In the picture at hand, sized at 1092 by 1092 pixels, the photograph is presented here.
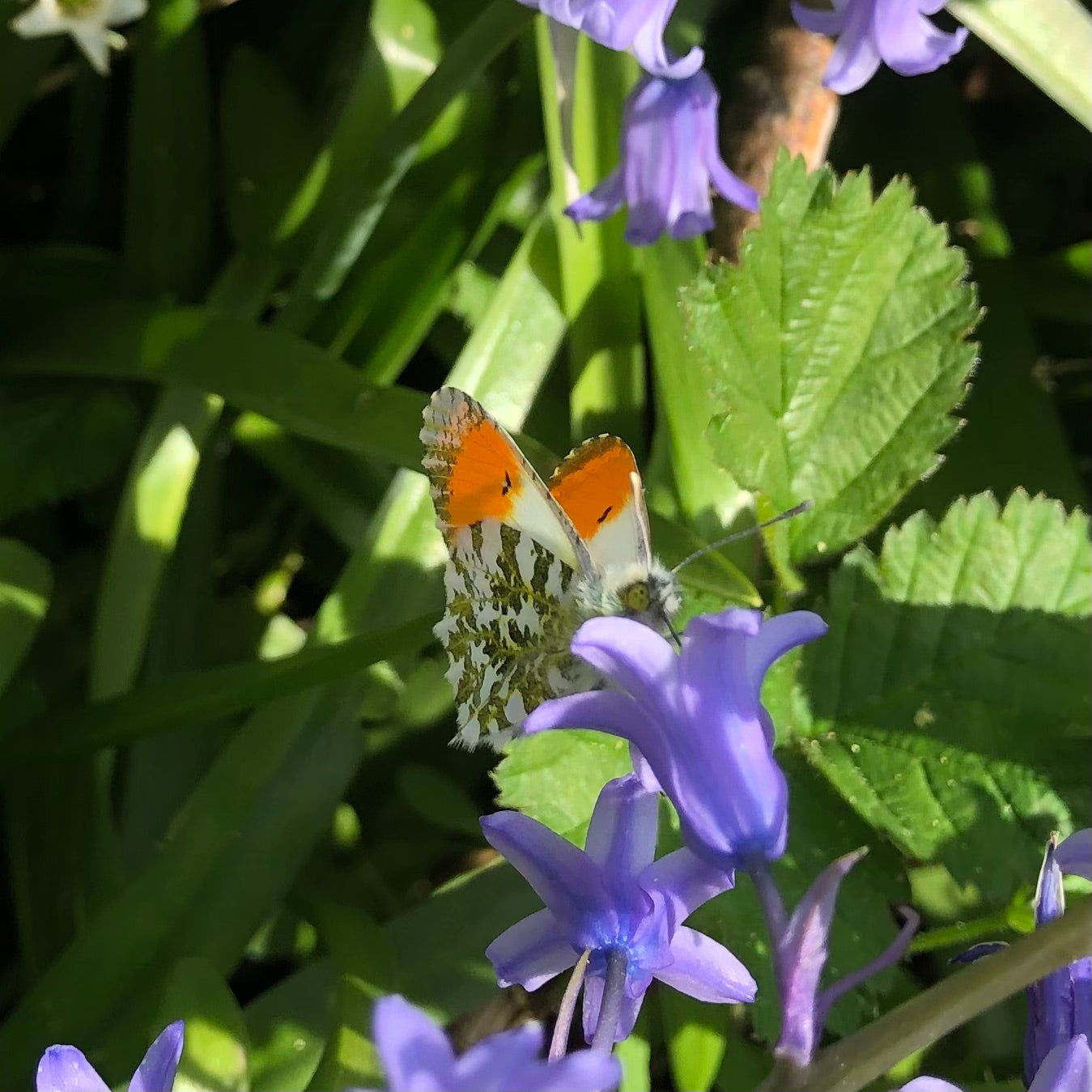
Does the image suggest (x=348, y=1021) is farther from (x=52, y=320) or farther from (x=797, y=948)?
(x=52, y=320)

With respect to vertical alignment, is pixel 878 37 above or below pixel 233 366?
above

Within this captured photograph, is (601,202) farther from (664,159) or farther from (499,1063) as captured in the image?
(499,1063)

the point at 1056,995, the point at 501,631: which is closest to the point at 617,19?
the point at 501,631

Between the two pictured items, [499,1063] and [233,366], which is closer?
[499,1063]

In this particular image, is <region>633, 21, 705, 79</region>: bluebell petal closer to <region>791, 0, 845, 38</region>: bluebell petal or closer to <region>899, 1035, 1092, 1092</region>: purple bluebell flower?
<region>791, 0, 845, 38</region>: bluebell petal

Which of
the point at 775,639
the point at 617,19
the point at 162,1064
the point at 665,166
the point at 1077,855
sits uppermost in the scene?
the point at 617,19

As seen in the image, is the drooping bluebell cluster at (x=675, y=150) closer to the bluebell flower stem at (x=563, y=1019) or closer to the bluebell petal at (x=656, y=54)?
the bluebell petal at (x=656, y=54)

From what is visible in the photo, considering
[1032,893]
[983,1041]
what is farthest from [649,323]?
[983,1041]

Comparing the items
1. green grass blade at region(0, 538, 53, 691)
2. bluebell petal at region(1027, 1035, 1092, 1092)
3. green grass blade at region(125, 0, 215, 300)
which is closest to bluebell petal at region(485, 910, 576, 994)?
bluebell petal at region(1027, 1035, 1092, 1092)
